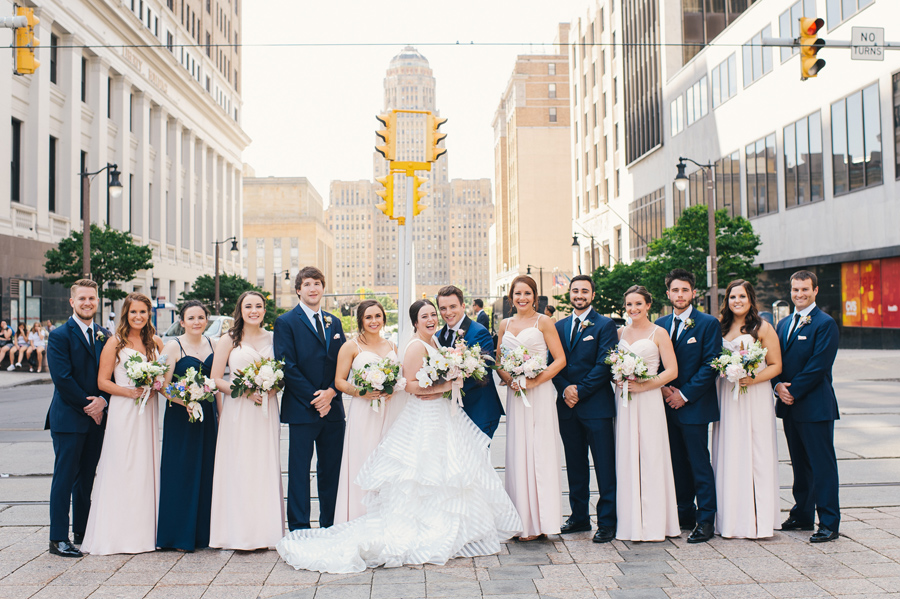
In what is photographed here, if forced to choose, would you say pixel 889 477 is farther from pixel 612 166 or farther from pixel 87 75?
pixel 612 166

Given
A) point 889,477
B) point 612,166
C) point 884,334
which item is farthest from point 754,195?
point 889,477

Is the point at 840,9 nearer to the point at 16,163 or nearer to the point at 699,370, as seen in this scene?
the point at 699,370

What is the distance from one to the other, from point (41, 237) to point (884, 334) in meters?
36.4

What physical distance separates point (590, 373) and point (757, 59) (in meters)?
36.3

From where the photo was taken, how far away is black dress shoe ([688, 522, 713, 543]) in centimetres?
645

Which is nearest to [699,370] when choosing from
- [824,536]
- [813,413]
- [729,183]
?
[813,413]

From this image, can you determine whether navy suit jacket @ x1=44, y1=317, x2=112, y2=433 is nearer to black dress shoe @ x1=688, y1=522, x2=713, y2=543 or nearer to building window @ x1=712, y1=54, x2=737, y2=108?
black dress shoe @ x1=688, y1=522, x2=713, y2=543

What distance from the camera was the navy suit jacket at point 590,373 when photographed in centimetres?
672

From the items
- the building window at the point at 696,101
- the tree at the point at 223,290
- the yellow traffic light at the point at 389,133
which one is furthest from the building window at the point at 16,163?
the building window at the point at 696,101

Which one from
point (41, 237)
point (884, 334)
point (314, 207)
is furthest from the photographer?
point (314, 207)

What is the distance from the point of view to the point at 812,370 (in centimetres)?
662

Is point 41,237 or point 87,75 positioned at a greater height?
point 87,75

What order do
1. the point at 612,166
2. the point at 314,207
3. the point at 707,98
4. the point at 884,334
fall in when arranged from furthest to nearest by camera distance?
the point at 314,207 < the point at 612,166 < the point at 707,98 < the point at 884,334

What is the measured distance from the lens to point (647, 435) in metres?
6.63
